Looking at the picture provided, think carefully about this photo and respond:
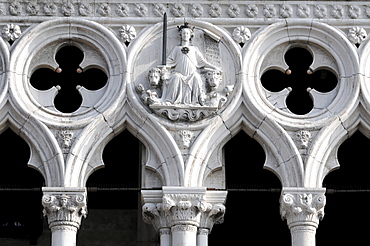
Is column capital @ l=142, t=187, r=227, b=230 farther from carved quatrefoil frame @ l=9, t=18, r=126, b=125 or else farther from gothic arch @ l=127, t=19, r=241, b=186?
carved quatrefoil frame @ l=9, t=18, r=126, b=125

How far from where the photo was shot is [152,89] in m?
20.7

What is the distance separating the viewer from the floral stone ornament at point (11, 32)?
2092 cm

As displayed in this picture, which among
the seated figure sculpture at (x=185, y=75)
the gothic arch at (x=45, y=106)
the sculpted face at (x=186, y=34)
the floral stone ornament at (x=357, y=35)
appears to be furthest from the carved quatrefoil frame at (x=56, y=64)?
the floral stone ornament at (x=357, y=35)

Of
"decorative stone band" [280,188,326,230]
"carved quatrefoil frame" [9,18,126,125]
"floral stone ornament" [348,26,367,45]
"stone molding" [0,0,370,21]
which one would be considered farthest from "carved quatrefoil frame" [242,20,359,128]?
"carved quatrefoil frame" [9,18,126,125]

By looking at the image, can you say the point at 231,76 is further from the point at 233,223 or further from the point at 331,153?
the point at 233,223

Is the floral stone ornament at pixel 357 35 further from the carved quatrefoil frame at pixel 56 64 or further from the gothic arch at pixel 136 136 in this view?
the carved quatrefoil frame at pixel 56 64

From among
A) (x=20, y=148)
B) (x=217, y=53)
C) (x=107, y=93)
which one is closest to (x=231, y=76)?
(x=217, y=53)

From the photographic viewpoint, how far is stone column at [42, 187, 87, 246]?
790 inches

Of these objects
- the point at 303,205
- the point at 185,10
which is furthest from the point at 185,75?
the point at 303,205

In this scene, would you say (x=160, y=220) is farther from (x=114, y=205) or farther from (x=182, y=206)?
(x=114, y=205)

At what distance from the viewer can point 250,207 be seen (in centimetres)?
2469

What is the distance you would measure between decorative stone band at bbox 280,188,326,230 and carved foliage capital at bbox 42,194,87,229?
111 inches

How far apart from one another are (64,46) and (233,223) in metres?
5.40

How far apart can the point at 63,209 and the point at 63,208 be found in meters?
0.01
